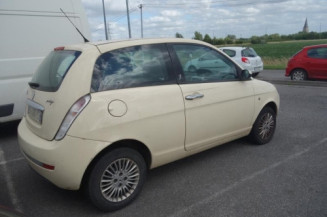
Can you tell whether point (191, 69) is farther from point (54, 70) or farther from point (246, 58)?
point (246, 58)

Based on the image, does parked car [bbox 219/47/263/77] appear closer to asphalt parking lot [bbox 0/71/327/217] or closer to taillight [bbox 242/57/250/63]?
taillight [bbox 242/57/250/63]

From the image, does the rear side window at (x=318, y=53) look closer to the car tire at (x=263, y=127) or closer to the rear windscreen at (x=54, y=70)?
the car tire at (x=263, y=127)

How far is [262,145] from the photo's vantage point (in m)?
4.83

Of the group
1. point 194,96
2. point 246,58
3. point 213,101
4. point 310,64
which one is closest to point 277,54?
point 246,58

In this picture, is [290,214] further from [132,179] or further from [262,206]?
[132,179]

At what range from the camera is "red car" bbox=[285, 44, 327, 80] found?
11.5m

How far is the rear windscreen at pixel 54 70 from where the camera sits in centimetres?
308

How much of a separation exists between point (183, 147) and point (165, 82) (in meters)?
0.82

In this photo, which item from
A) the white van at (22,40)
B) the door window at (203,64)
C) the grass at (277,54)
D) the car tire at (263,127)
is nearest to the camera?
the door window at (203,64)

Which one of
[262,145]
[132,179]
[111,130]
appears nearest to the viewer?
[111,130]

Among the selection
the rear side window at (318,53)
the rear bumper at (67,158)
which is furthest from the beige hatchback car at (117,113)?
the rear side window at (318,53)

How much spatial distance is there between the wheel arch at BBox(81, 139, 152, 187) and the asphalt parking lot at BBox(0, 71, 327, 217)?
39cm

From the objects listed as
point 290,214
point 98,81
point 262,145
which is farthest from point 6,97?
point 290,214

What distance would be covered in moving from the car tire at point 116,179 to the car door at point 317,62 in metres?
10.5
